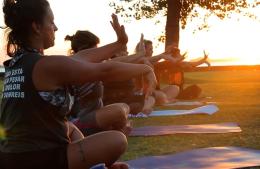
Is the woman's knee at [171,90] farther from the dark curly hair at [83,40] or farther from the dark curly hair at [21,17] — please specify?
the dark curly hair at [21,17]

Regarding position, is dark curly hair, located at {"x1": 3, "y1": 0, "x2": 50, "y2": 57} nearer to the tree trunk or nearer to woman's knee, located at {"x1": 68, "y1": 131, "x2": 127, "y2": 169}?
woman's knee, located at {"x1": 68, "y1": 131, "x2": 127, "y2": 169}

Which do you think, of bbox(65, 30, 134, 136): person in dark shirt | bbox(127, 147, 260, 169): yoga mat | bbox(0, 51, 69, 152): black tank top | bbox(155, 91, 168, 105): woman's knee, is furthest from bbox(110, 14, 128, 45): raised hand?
bbox(155, 91, 168, 105): woman's knee

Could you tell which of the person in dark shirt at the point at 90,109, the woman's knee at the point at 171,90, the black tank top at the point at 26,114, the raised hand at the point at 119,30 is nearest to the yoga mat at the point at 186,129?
the person in dark shirt at the point at 90,109

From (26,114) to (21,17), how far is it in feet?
1.67

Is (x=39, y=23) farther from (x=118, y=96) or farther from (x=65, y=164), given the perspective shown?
(x=118, y=96)

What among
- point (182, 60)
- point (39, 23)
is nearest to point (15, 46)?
point (39, 23)

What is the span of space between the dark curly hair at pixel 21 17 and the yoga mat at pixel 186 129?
9.54 ft

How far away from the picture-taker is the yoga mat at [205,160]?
357 centimetres

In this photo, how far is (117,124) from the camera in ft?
14.6

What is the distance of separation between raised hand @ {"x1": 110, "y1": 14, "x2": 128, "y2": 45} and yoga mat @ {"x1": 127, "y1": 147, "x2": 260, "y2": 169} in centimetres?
108

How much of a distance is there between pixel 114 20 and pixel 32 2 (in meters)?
0.56

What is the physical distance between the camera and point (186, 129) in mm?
5516

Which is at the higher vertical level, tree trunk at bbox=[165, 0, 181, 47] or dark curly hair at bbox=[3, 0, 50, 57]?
dark curly hair at bbox=[3, 0, 50, 57]

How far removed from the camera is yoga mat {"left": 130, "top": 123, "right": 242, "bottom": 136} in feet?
17.4
